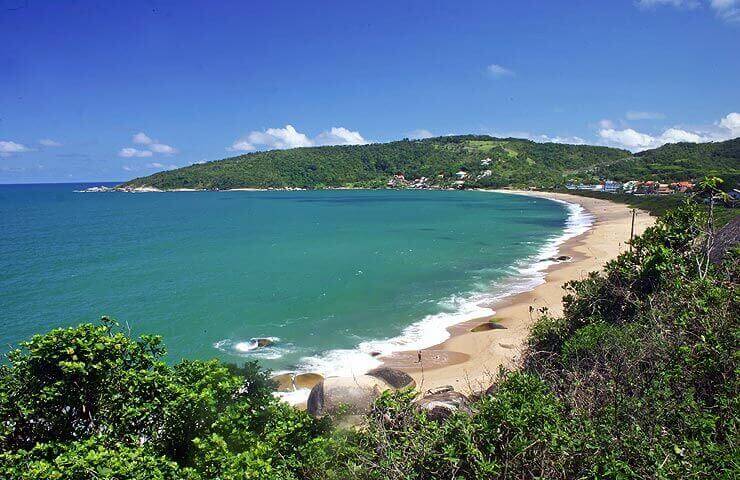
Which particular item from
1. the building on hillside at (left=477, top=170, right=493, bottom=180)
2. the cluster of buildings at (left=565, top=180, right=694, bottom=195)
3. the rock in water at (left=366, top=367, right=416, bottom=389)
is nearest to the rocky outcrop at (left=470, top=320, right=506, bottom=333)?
the rock in water at (left=366, top=367, right=416, bottom=389)

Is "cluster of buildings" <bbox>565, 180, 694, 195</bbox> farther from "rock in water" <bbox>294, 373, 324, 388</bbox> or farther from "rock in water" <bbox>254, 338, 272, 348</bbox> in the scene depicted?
"rock in water" <bbox>294, 373, 324, 388</bbox>

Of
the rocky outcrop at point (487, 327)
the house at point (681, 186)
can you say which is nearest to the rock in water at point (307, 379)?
the rocky outcrop at point (487, 327)

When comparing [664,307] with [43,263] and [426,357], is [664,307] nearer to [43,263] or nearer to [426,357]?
[426,357]

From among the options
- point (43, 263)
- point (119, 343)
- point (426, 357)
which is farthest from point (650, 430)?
point (43, 263)

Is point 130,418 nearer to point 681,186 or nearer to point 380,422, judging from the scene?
point 380,422

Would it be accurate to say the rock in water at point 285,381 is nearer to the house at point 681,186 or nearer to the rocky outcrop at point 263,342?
the rocky outcrop at point 263,342

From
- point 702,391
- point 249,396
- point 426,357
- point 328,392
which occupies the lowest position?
point 426,357
